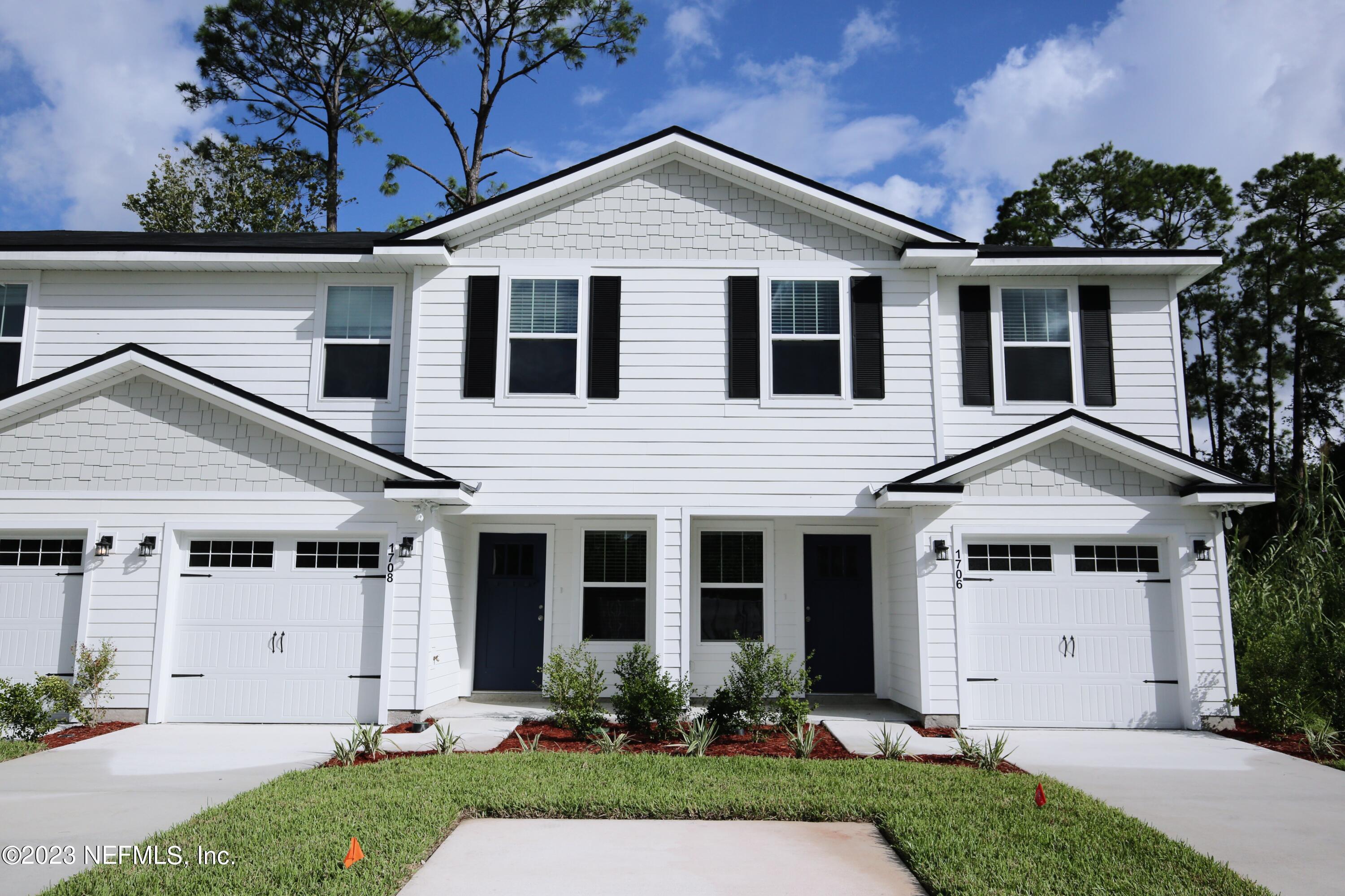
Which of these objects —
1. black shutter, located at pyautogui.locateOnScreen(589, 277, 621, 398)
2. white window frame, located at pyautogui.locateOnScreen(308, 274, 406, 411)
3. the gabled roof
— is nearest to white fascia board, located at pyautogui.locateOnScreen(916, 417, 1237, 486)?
the gabled roof

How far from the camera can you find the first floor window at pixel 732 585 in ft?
41.3

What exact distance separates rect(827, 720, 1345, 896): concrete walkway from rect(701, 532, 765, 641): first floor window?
7.54 feet

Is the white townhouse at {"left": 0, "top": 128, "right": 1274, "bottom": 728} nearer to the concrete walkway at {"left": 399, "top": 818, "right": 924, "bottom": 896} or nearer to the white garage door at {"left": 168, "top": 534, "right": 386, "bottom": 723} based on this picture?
the white garage door at {"left": 168, "top": 534, "right": 386, "bottom": 723}

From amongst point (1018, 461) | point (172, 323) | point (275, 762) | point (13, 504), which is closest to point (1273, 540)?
point (1018, 461)

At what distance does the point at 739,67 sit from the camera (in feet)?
51.5

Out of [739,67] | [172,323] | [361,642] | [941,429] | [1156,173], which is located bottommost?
[361,642]

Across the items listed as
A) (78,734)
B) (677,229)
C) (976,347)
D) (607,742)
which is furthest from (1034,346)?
(78,734)

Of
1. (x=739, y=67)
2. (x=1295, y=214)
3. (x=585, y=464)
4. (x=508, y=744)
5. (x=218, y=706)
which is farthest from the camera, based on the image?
(x=1295, y=214)

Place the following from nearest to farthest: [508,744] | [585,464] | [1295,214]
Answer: [508,744], [585,464], [1295,214]

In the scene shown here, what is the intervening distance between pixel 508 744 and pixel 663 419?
4.42 m

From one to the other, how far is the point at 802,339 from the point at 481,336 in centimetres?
421

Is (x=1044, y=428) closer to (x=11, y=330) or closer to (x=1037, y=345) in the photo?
(x=1037, y=345)

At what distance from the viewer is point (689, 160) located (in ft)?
39.3

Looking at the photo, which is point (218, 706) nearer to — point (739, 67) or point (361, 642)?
point (361, 642)
